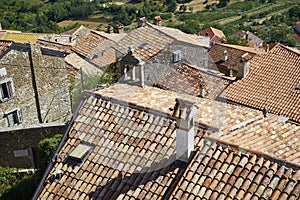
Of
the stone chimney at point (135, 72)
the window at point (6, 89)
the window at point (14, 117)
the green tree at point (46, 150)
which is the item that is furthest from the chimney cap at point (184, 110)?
the window at point (14, 117)

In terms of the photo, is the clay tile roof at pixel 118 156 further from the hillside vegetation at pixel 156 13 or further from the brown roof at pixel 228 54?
the hillside vegetation at pixel 156 13

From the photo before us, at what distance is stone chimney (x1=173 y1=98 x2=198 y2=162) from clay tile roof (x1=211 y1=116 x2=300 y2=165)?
69cm

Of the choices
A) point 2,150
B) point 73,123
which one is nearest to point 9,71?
point 2,150

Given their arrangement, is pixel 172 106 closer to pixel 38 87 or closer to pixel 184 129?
pixel 184 129

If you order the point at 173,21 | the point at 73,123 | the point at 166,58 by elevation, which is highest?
the point at 73,123

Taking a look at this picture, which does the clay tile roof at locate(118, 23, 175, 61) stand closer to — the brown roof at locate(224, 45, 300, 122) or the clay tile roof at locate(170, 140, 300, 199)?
the brown roof at locate(224, 45, 300, 122)

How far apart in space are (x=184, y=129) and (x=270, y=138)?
2239mm

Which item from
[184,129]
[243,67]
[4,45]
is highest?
[184,129]

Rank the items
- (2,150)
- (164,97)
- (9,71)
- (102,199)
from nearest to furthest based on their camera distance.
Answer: (102,199) < (164,97) < (2,150) < (9,71)

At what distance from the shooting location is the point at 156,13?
95.8 m

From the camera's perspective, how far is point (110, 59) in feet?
64.4

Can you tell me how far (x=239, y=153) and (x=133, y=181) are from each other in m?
2.24

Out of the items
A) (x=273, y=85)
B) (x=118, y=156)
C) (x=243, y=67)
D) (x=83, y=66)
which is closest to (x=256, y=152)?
(x=118, y=156)

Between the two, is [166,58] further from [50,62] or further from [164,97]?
[164,97]
